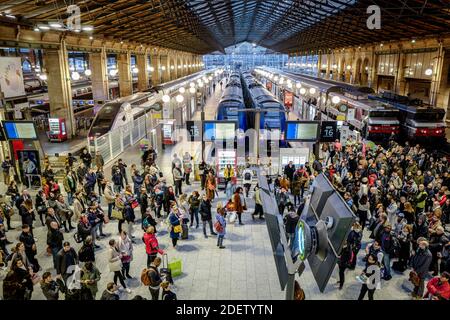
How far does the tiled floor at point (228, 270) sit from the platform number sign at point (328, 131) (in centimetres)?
575

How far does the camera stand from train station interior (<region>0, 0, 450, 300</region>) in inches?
271

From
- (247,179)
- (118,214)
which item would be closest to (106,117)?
(247,179)

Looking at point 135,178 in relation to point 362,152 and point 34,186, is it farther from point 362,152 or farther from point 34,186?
point 362,152

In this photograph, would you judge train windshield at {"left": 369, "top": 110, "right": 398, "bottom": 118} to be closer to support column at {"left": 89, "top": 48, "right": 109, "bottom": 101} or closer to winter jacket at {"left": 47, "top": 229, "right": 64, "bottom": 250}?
winter jacket at {"left": 47, "top": 229, "right": 64, "bottom": 250}

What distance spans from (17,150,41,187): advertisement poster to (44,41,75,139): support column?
9211mm

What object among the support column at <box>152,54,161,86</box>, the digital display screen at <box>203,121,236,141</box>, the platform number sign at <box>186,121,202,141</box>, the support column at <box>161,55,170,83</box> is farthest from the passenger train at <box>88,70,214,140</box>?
the support column at <box>161,55,170,83</box>

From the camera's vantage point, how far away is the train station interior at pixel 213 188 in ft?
22.6

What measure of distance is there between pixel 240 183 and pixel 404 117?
12.6 metres

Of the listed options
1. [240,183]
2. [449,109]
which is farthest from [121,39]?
[449,109]

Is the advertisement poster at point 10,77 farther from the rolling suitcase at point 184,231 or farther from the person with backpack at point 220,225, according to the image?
the person with backpack at point 220,225

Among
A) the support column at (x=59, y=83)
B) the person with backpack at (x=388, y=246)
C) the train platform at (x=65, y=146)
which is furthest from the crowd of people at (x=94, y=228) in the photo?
the support column at (x=59, y=83)

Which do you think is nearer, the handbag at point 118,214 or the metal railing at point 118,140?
the handbag at point 118,214

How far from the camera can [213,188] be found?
12.0m

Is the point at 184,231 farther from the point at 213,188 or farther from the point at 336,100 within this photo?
the point at 336,100
